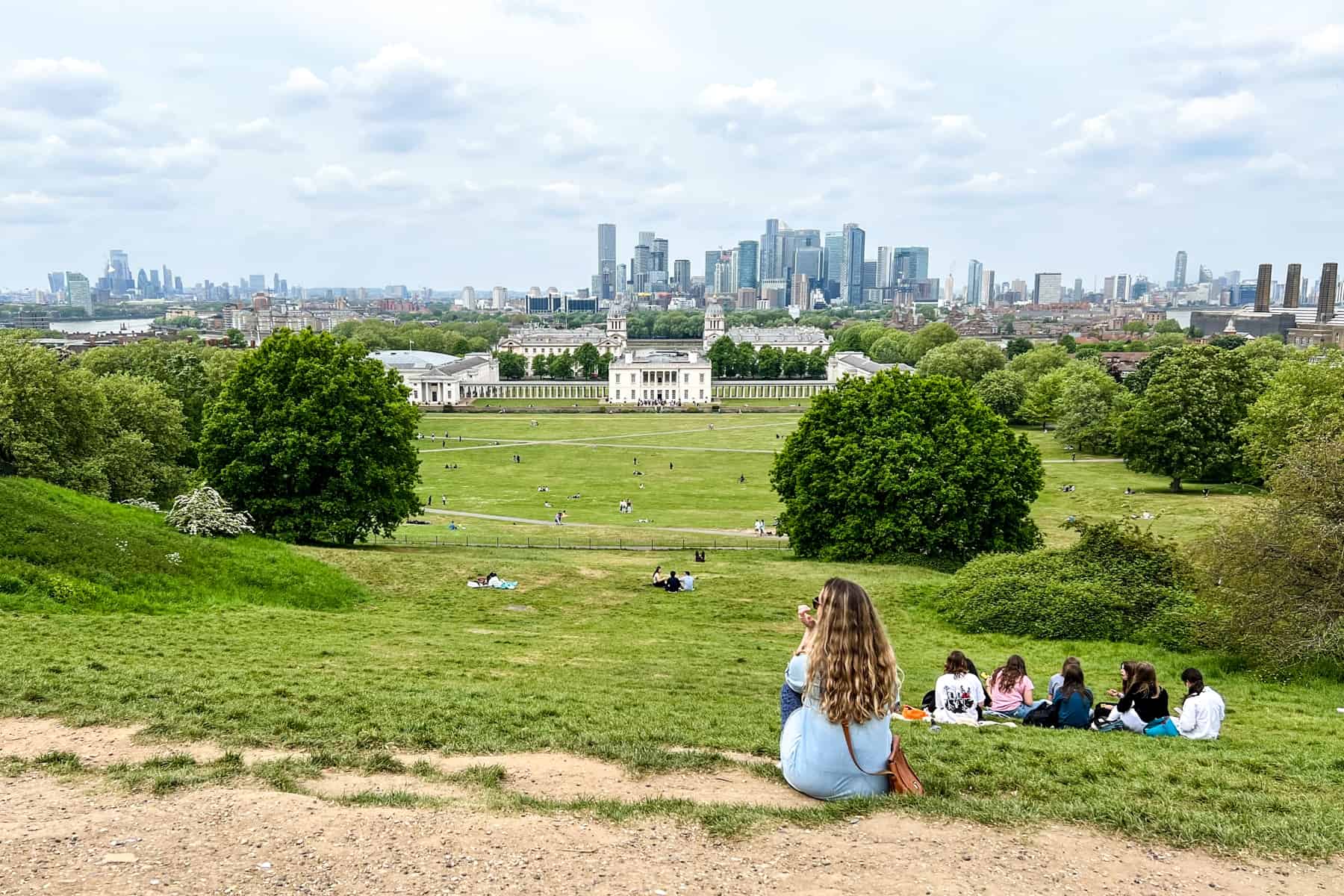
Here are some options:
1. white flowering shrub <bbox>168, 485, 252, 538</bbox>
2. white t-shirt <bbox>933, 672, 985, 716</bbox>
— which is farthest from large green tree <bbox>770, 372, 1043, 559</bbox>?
white t-shirt <bbox>933, 672, 985, 716</bbox>

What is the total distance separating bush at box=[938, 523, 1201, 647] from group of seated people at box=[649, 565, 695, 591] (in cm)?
605

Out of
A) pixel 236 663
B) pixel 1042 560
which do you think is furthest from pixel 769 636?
pixel 236 663

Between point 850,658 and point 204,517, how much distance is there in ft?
67.8

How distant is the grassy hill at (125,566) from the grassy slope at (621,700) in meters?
1.04

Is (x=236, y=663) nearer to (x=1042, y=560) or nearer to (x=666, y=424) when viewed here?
(x=1042, y=560)

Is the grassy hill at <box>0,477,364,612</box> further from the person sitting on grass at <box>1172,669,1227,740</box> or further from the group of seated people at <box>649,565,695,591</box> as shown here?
the person sitting on grass at <box>1172,669,1227,740</box>

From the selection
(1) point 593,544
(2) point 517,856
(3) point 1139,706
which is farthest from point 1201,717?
(1) point 593,544

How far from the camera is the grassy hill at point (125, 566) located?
54.1 ft

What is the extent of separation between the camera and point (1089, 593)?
20859mm

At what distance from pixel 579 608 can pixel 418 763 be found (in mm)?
13250

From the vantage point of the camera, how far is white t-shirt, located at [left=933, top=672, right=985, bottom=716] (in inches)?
461

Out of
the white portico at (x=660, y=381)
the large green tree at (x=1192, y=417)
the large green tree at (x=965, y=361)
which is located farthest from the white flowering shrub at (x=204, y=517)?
the white portico at (x=660, y=381)

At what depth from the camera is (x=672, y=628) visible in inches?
793

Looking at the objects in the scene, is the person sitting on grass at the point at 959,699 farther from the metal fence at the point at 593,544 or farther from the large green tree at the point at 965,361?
the large green tree at the point at 965,361
